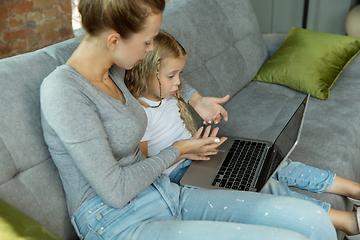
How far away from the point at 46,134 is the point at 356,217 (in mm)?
1070

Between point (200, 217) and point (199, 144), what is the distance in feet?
0.85

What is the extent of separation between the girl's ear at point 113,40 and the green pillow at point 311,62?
1.50m

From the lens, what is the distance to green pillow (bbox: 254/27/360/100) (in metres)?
2.13

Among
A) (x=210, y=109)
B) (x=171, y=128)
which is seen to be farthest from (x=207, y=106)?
(x=171, y=128)

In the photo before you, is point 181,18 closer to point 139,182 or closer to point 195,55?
point 195,55

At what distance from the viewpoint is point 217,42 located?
203 centimetres

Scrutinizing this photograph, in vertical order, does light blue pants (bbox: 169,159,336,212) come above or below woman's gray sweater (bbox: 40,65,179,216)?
below

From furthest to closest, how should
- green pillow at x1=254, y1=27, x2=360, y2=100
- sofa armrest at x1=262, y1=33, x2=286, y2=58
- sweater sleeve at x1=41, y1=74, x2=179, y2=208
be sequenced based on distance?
sofa armrest at x1=262, y1=33, x2=286, y2=58, green pillow at x1=254, y1=27, x2=360, y2=100, sweater sleeve at x1=41, y1=74, x2=179, y2=208

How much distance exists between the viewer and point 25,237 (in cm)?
66

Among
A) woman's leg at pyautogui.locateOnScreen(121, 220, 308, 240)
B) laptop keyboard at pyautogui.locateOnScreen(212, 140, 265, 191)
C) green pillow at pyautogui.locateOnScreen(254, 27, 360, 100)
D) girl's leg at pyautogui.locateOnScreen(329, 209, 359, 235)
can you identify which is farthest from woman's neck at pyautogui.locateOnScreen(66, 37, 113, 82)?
green pillow at pyautogui.locateOnScreen(254, 27, 360, 100)

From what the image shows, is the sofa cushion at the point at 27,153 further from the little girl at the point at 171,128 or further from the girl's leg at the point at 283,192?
the girl's leg at the point at 283,192

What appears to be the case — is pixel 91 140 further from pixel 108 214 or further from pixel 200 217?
pixel 200 217

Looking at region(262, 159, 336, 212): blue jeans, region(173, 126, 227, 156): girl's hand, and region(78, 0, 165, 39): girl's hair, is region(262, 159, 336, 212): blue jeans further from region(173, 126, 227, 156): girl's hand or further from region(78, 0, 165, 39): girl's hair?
region(78, 0, 165, 39): girl's hair

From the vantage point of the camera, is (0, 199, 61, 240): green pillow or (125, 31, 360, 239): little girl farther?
(125, 31, 360, 239): little girl
